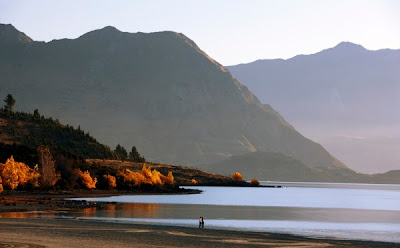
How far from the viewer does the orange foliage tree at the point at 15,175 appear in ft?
495

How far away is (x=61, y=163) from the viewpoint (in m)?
182

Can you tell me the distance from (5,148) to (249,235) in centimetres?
14010

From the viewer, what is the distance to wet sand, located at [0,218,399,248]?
2147 inches

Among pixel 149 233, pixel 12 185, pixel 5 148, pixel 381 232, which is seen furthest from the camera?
pixel 5 148

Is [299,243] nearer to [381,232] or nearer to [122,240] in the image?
[122,240]

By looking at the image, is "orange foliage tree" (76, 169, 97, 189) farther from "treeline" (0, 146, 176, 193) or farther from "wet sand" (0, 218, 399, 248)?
"wet sand" (0, 218, 399, 248)

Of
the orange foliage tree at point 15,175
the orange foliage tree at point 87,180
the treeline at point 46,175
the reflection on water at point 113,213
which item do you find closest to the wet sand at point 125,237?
the reflection on water at point 113,213

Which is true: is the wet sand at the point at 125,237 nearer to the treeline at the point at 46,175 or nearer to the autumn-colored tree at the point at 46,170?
the treeline at the point at 46,175

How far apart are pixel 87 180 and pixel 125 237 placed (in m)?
128

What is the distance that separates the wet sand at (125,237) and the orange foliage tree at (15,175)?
79.9 m

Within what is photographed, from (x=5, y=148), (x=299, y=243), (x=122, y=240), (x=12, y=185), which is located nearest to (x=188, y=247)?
(x=122, y=240)

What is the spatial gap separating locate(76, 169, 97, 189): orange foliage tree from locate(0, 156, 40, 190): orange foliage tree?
2474 centimetres

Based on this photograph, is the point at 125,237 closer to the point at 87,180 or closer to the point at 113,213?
the point at 113,213

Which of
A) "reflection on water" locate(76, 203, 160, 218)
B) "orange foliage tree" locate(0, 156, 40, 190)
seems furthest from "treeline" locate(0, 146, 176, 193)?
"reflection on water" locate(76, 203, 160, 218)
